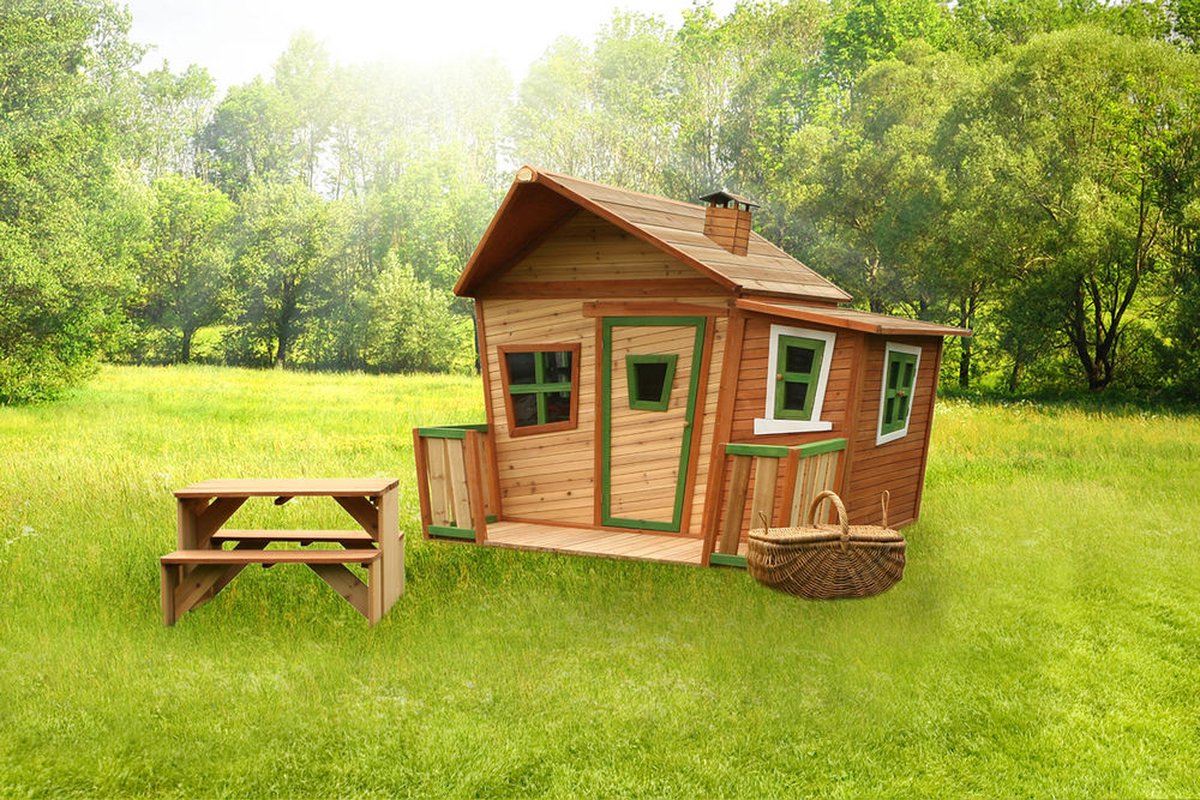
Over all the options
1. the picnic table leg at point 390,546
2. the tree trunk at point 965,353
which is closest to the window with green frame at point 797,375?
the picnic table leg at point 390,546

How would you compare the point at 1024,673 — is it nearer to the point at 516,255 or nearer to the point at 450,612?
the point at 450,612

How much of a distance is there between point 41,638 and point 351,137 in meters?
44.6

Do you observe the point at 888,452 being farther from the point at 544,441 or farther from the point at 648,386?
the point at 544,441

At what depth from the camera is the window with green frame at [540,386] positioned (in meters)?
11.1

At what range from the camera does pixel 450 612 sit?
9.62 m

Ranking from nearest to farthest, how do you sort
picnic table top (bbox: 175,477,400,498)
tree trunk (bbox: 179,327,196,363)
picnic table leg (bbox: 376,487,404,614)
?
picnic table top (bbox: 175,477,400,498) < picnic table leg (bbox: 376,487,404,614) < tree trunk (bbox: 179,327,196,363)

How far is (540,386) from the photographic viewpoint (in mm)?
11250

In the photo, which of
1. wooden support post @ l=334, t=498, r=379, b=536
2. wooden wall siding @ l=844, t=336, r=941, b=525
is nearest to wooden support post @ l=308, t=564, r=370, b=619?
wooden support post @ l=334, t=498, r=379, b=536

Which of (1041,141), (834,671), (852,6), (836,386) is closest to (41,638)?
(834,671)

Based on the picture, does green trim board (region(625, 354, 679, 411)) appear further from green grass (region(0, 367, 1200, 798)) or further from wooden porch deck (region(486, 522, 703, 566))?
green grass (region(0, 367, 1200, 798))

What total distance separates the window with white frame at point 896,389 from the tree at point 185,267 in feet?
115

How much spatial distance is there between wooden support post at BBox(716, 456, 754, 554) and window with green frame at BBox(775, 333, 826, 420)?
0.87 metres

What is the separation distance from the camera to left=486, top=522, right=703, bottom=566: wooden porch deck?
31.9 ft

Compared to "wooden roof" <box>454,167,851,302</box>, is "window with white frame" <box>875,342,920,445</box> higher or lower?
lower
